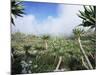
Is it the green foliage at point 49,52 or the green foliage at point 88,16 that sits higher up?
the green foliage at point 88,16

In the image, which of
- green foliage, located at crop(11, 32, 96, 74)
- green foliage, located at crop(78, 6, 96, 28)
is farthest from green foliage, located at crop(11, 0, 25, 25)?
green foliage, located at crop(78, 6, 96, 28)

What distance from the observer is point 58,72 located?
2512mm

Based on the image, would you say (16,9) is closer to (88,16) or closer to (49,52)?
(49,52)

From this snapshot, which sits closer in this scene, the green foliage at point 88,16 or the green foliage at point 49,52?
the green foliage at point 49,52

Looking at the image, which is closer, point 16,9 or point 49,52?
point 16,9

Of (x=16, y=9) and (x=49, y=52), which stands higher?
(x=16, y=9)

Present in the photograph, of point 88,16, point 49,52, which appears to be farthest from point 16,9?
point 88,16

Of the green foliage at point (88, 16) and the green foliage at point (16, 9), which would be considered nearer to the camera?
the green foliage at point (16, 9)

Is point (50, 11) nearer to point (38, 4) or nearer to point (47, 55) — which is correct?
point (38, 4)

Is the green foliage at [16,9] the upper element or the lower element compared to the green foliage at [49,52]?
upper

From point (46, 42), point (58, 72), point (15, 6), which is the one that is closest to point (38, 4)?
point (15, 6)

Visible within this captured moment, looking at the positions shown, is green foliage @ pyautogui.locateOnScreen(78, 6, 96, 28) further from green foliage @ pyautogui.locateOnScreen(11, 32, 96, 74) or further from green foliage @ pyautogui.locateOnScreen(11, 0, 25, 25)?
green foliage @ pyautogui.locateOnScreen(11, 0, 25, 25)

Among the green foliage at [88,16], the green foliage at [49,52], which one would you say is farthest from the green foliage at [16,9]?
the green foliage at [88,16]

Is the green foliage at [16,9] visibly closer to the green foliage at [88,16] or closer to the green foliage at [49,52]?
the green foliage at [49,52]
